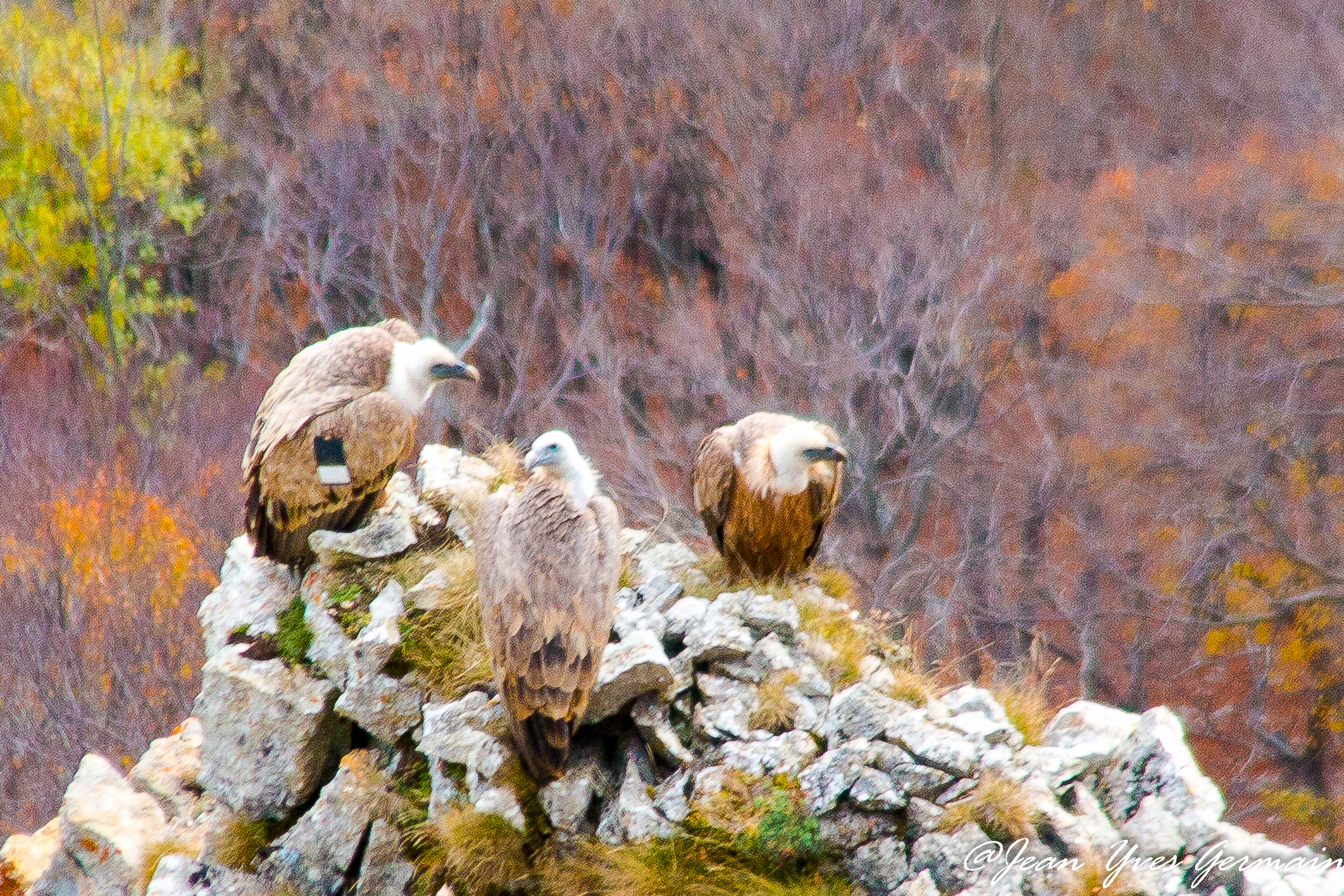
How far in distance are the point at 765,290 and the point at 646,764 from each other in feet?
44.6

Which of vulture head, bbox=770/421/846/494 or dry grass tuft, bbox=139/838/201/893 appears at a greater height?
vulture head, bbox=770/421/846/494

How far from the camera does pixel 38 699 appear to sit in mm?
16000

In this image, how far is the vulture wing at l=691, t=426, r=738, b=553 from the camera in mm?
7969

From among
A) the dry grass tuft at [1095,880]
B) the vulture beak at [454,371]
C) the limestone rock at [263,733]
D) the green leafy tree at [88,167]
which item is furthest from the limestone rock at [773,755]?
the green leafy tree at [88,167]

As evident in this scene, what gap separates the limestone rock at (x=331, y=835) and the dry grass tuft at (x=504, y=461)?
2249 millimetres

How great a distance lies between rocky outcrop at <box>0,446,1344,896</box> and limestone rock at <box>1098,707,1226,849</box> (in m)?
0.01

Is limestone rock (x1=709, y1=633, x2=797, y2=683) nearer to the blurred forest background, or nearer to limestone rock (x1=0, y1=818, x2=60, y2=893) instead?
limestone rock (x1=0, y1=818, x2=60, y2=893)

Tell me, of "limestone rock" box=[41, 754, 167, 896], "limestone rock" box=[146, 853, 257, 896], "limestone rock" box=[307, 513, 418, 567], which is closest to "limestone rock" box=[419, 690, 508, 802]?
"limestone rock" box=[307, 513, 418, 567]

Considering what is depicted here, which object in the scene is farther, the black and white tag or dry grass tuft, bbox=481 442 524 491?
dry grass tuft, bbox=481 442 524 491

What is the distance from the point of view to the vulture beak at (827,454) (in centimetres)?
723

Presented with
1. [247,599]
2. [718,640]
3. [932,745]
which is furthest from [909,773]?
[247,599]

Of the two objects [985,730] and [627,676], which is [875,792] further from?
[627,676]

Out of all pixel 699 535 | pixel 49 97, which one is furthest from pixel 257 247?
pixel 699 535

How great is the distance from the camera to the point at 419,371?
7.19m
